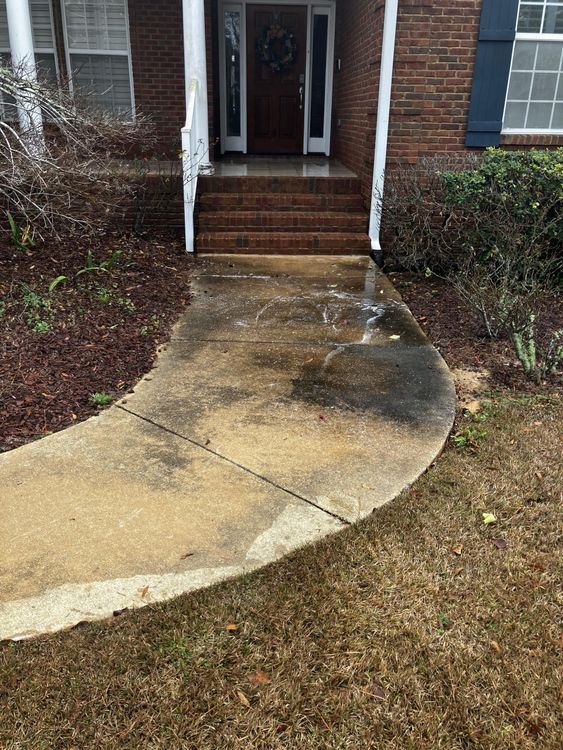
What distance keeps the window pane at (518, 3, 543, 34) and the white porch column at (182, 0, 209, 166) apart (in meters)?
3.81

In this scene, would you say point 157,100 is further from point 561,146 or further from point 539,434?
point 539,434

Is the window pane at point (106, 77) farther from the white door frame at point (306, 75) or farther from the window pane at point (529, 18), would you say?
the window pane at point (529, 18)

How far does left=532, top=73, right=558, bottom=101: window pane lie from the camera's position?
7.48 meters

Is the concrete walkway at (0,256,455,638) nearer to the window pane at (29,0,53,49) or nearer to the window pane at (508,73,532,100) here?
the window pane at (508,73,532,100)

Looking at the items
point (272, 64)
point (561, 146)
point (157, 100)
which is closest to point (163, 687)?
point (561, 146)

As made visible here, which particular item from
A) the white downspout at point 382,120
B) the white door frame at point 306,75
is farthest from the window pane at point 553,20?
the white door frame at point 306,75

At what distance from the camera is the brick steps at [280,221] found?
796 centimetres

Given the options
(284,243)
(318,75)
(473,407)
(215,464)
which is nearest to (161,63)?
(318,75)

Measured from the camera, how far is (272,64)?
442 inches

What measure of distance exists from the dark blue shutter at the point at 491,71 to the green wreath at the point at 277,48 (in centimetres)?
501

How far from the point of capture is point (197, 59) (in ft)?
26.0

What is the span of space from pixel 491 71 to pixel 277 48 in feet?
17.1

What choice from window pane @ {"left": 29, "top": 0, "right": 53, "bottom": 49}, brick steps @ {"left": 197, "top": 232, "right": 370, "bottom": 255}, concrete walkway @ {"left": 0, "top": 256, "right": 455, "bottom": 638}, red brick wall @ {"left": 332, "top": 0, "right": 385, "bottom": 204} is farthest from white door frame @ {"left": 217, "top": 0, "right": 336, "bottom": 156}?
concrete walkway @ {"left": 0, "top": 256, "right": 455, "bottom": 638}

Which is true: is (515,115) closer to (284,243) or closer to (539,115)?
(539,115)
